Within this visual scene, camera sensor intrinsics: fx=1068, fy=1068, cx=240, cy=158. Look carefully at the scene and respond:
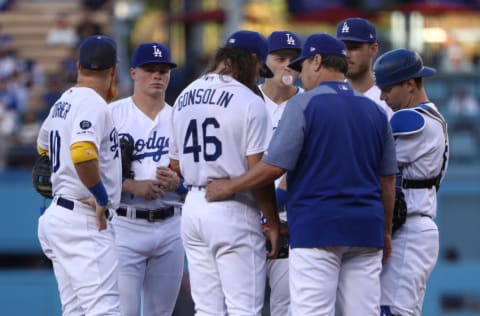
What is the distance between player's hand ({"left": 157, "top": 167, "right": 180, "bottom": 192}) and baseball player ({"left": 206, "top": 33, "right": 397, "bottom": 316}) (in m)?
1.07

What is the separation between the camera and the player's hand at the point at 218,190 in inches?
228

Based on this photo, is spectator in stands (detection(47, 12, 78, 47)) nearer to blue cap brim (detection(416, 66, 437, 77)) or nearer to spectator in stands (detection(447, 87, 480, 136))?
spectator in stands (detection(447, 87, 480, 136))

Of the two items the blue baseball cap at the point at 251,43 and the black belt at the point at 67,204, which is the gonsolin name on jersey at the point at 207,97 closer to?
the blue baseball cap at the point at 251,43

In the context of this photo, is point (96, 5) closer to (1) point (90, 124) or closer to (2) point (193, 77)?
(2) point (193, 77)

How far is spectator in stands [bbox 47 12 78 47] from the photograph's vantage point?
17.5 meters

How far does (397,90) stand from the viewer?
20.3 feet

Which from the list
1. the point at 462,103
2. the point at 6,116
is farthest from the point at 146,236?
the point at 462,103

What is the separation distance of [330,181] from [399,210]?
673 millimetres

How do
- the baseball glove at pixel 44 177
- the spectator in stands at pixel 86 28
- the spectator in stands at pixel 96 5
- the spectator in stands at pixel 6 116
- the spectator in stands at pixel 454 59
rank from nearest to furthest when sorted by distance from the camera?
the baseball glove at pixel 44 177 → the spectator in stands at pixel 6 116 → the spectator in stands at pixel 86 28 → the spectator in stands at pixel 96 5 → the spectator in stands at pixel 454 59

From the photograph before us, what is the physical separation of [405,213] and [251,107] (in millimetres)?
1105

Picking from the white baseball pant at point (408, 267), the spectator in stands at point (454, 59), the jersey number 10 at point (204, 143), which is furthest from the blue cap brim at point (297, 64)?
the spectator in stands at point (454, 59)

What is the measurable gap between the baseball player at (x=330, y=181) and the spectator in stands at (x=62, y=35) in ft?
39.7

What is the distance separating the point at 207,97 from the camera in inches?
230

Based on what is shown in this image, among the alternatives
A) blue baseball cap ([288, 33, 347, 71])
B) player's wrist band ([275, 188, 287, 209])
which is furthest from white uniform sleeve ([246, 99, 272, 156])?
blue baseball cap ([288, 33, 347, 71])
